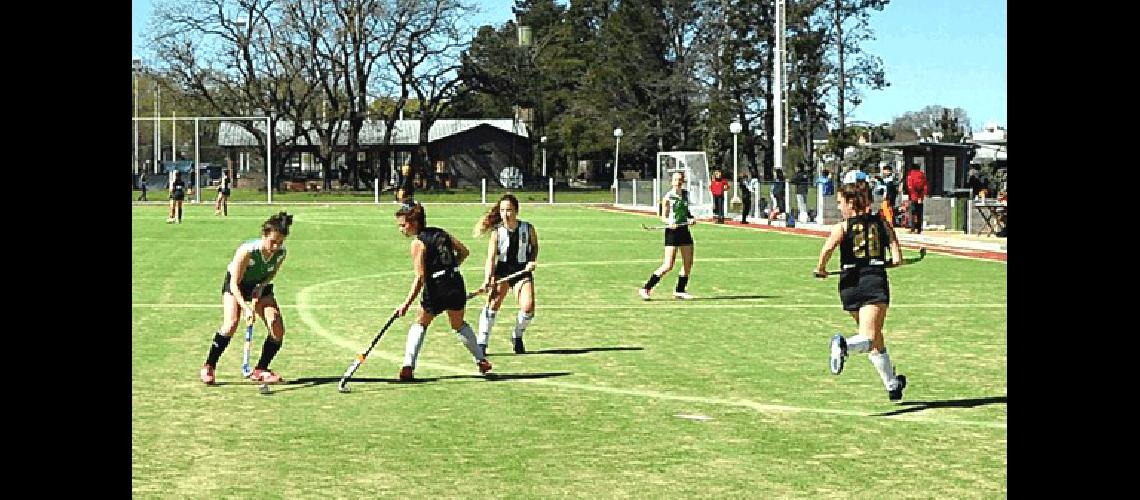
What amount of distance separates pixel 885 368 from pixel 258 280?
14.9 feet

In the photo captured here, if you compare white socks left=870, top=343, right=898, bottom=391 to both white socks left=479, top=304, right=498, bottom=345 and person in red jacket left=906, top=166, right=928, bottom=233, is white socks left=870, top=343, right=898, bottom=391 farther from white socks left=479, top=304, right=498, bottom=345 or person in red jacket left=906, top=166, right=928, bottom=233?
person in red jacket left=906, top=166, right=928, bottom=233

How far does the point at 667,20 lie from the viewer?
9194cm

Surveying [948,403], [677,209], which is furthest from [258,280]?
[677,209]

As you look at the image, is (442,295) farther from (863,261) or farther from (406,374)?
(863,261)

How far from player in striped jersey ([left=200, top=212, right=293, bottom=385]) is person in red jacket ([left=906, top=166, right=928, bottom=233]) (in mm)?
30253

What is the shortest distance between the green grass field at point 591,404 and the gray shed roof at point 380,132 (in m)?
81.2

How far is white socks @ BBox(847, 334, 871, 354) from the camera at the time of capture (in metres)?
10.9

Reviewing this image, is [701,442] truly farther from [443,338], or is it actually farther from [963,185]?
[963,185]

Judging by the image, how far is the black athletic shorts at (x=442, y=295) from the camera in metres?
12.3

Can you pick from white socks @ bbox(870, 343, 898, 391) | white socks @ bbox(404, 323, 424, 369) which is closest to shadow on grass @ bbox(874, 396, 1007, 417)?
white socks @ bbox(870, 343, 898, 391)

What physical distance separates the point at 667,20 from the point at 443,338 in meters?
77.2

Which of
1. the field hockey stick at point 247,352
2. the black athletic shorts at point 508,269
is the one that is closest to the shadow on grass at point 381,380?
the field hockey stick at point 247,352

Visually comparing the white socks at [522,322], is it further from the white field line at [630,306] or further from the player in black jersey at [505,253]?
the white field line at [630,306]
